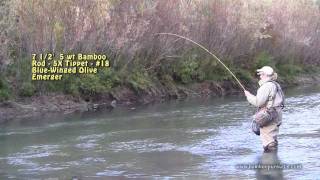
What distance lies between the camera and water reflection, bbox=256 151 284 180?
396 inches

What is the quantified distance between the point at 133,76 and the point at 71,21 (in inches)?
160

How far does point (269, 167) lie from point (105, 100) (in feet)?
Answer: 46.4

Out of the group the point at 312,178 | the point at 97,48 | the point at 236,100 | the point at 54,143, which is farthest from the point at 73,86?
the point at 312,178

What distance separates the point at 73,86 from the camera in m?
23.0

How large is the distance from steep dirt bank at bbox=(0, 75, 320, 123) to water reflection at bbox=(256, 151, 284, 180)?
386 inches

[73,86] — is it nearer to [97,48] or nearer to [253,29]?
[97,48]

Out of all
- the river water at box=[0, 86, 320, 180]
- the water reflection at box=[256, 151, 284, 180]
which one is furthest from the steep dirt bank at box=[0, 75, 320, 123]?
the water reflection at box=[256, 151, 284, 180]

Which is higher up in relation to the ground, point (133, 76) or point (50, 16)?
point (50, 16)

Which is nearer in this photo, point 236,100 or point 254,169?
point 254,169

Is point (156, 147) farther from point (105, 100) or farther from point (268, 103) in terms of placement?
point (105, 100)

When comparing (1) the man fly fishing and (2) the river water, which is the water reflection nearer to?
(2) the river water

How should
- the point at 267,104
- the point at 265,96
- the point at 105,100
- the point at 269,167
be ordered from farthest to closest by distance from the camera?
the point at 105,100 < the point at 267,104 < the point at 265,96 < the point at 269,167

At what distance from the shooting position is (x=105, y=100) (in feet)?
79.7

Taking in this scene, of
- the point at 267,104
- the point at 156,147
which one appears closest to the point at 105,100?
the point at 156,147
